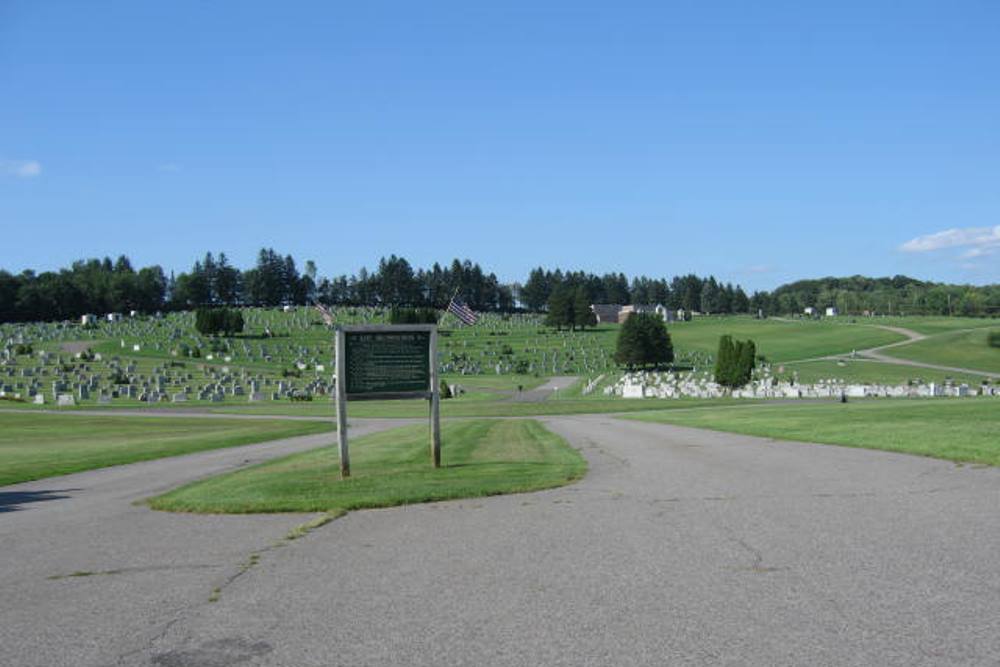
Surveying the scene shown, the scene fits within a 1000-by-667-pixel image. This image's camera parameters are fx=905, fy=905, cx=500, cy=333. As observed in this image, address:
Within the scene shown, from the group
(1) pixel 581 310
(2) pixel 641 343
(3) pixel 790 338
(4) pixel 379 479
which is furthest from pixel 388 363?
(1) pixel 581 310

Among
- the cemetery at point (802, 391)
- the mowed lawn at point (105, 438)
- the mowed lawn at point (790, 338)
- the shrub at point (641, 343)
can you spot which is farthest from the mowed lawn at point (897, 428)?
the mowed lawn at point (790, 338)

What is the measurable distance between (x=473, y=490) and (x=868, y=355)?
10264 cm

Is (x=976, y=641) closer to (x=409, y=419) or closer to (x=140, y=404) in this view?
(x=409, y=419)

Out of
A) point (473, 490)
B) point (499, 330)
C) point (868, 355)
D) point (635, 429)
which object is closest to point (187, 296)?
point (499, 330)

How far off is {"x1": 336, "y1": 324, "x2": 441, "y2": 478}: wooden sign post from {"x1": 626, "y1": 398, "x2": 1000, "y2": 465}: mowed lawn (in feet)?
30.6

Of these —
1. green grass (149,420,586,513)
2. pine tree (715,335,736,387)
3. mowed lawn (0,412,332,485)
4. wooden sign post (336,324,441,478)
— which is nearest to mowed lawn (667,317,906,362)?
pine tree (715,335,736,387)

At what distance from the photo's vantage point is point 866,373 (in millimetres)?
84250

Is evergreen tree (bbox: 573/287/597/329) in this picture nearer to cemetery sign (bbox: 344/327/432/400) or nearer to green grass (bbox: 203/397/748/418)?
green grass (bbox: 203/397/748/418)

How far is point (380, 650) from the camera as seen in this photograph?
593 centimetres

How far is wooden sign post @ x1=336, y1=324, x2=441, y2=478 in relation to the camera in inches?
621

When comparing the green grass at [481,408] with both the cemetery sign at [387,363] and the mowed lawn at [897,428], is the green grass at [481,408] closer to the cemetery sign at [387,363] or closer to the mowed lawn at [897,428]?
the mowed lawn at [897,428]

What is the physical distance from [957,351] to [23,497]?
107m

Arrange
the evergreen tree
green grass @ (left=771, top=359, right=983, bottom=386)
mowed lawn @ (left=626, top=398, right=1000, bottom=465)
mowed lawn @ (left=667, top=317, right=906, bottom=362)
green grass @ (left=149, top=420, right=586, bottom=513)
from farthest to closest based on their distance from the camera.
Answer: the evergreen tree
mowed lawn @ (left=667, top=317, right=906, bottom=362)
green grass @ (left=771, top=359, right=983, bottom=386)
mowed lawn @ (left=626, top=398, right=1000, bottom=465)
green grass @ (left=149, top=420, right=586, bottom=513)

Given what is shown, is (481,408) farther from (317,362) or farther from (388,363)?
(317,362)
